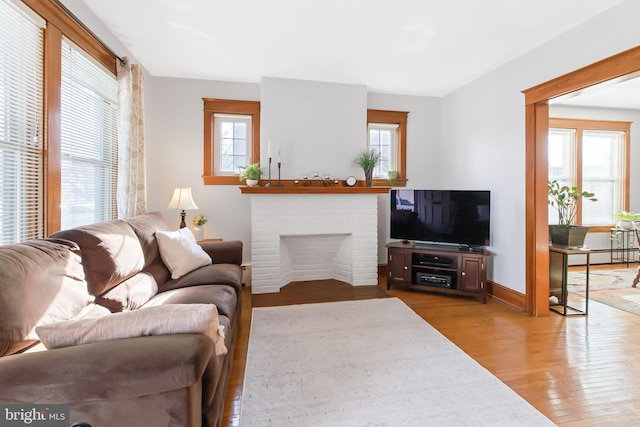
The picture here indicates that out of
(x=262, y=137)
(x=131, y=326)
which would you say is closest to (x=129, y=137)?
(x=262, y=137)

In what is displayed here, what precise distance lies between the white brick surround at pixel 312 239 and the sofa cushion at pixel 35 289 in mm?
2277

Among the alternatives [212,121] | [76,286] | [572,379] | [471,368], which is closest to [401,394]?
[471,368]

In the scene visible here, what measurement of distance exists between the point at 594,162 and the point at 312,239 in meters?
5.12

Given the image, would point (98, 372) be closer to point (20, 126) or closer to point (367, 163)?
point (20, 126)

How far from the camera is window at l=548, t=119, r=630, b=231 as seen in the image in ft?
16.4

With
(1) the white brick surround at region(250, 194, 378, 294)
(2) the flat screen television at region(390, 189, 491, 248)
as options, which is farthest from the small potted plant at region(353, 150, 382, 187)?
(2) the flat screen television at region(390, 189, 491, 248)

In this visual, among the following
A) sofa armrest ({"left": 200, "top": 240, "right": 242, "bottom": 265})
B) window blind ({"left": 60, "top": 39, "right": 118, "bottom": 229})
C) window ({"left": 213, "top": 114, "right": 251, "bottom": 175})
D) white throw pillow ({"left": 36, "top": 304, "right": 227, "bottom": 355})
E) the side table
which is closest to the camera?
white throw pillow ({"left": 36, "top": 304, "right": 227, "bottom": 355})

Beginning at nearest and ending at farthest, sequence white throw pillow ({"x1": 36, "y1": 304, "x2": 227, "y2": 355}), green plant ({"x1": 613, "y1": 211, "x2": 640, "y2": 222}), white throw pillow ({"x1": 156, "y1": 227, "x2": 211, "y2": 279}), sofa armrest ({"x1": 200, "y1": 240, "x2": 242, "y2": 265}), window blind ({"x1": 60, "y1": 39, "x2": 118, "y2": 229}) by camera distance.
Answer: white throw pillow ({"x1": 36, "y1": 304, "x2": 227, "y2": 355}) → window blind ({"x1": 60, "y1": 39, "x2": 118, "y2": 229}) → white throw pillow ({"x1": 156, "y1": 227, "x2": 211, "y2": 279}) → sofa armrest ({"x1": 200, "y1": 240, "x2": 242, "y2": 265}) → green plant ({"x1": 613, "y1": 211, "x2": 640, "y2": 222})

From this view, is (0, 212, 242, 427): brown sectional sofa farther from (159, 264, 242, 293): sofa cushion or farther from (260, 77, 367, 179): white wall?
(260, 77, 367, 179): white wall

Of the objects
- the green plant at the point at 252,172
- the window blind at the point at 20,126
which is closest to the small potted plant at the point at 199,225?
the green plant at the point at 252,172

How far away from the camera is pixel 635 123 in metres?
5.10

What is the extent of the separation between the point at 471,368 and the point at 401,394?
62 centimetres

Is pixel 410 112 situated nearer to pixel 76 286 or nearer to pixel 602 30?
pixel 602 30

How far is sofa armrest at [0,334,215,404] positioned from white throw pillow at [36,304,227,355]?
0.06m
